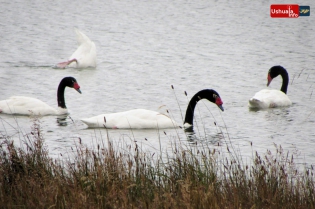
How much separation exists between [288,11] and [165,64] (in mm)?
10072

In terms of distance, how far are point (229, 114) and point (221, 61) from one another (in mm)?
6628

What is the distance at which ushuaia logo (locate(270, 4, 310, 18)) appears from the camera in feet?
83.8

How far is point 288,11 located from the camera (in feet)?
86.7

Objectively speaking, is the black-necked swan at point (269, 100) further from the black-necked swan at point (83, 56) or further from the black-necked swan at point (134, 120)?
the black-necked swan at point (83, 56)

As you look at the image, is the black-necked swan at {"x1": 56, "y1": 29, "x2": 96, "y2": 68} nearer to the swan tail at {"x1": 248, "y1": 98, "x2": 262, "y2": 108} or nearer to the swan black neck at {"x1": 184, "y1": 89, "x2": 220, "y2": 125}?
the swan tail at {"x1": 248, "y1": 98, "x2": 262, "y2": 108}

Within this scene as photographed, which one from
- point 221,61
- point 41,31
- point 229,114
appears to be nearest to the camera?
point 229,114

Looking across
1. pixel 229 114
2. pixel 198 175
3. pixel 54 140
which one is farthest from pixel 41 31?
pixel 198 175

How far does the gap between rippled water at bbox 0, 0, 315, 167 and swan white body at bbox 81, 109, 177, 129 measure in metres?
0.12

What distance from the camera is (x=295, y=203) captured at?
5.71m

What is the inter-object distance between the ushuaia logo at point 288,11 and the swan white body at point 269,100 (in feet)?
42.1

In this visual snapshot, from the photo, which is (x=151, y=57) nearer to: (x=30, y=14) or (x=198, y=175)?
(x=30, y=14)

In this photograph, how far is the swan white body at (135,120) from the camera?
10555 millimetres

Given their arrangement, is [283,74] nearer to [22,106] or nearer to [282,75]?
[282,75]

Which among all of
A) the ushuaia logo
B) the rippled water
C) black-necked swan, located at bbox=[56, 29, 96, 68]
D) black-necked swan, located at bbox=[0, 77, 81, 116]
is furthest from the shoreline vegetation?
the ushuaia logo
